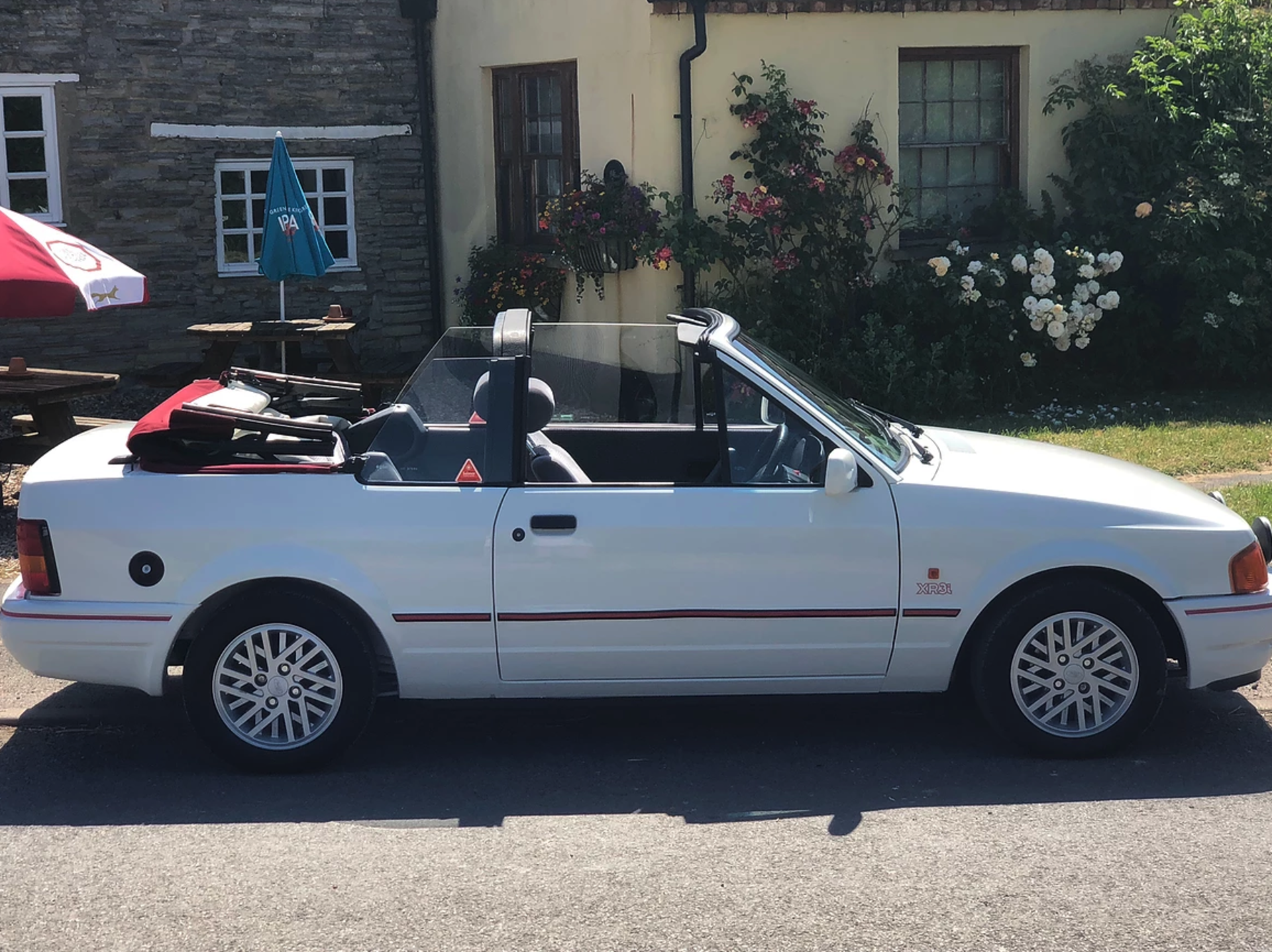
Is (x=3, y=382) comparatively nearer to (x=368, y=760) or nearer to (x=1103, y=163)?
(x=368, y=760)

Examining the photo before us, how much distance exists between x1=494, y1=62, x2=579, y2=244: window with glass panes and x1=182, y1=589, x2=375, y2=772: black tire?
8.74 m

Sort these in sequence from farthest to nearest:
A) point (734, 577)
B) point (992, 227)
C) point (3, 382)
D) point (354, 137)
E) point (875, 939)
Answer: point (354, 137), point (992, 227), point (3, 382), point (734, 577), point (875, 939)

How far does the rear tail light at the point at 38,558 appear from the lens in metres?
5.19

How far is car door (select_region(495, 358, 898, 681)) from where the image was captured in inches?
203

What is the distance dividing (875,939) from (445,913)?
3.93ft

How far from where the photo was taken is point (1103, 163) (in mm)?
13133

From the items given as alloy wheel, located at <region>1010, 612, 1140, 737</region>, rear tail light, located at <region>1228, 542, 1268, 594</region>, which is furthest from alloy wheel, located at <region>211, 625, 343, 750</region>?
rear tail light, located at <region>1228, 542, 1268, 594</region>

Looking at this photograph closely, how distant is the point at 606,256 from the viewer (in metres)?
12.6

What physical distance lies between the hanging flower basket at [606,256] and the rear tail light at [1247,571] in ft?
25.4

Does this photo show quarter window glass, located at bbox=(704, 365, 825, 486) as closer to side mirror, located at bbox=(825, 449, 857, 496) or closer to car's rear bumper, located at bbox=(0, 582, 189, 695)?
side mirror, located at bbox=(825, 449, 857, 496)

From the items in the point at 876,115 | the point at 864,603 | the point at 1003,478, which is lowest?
the point at 864,603

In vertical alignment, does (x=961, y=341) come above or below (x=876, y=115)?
below

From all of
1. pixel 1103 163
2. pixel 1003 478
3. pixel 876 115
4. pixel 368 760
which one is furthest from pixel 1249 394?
pixel 368 760

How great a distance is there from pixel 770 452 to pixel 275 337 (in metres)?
7.69
